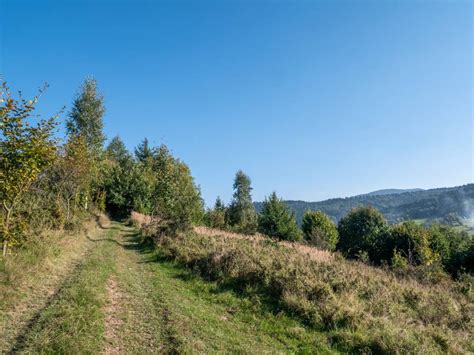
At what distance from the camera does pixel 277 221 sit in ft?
149

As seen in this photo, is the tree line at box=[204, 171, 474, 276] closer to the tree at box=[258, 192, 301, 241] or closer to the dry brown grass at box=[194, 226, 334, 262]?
the tree at box=[258, 192, 301, 241]

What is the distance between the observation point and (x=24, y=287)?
8.01 meters

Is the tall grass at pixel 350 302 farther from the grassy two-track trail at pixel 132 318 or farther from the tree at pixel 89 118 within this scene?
the tree at pixel 89 118

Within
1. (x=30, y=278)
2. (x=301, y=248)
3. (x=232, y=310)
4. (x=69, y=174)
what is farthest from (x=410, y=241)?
(x=30, y=278)

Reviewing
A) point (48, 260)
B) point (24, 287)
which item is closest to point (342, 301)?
point (24, 287)

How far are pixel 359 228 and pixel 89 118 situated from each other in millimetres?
50776

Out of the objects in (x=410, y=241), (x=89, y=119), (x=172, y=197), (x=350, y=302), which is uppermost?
(x=89, y=119)

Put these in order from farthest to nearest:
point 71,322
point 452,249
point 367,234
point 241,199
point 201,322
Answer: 1. point 241,199
2. point 367,234
3. point 452,249
4. point 201,322
5. point 71,322

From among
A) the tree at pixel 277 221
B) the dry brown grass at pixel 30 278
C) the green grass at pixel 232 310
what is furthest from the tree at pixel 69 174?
the tree at pixel 277 221

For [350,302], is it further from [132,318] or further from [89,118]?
[89,118]

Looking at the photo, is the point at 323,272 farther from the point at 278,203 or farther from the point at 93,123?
the point at 278,203

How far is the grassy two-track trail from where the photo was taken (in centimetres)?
581

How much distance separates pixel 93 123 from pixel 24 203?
2094 cm

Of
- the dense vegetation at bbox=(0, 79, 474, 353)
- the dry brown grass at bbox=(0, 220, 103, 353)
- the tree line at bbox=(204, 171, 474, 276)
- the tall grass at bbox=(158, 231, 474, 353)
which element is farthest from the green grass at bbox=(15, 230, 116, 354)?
the tree line at bbox=(204, 171, 474, 276)
